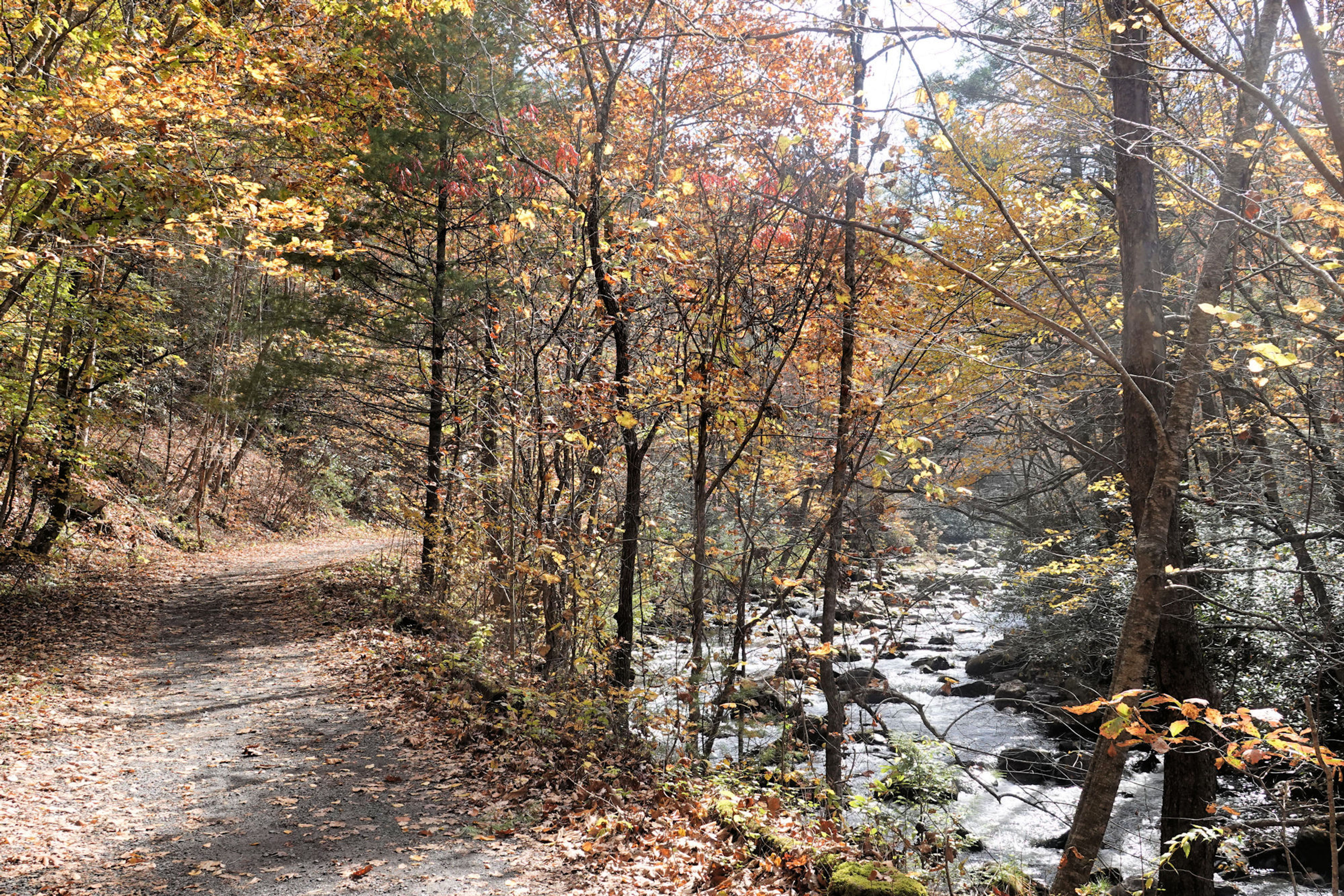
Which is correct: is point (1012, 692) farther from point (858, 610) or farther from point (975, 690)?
point (858, 610)

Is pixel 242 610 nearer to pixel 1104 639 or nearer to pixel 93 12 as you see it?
pixel 93 12

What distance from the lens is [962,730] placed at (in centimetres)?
1220

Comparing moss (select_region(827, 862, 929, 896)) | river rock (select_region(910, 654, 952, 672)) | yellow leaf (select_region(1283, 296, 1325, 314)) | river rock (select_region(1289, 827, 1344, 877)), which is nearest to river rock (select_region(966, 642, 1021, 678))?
river rock (select_region(910, 654, 952, 672))

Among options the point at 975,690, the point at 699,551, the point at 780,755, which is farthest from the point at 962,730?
the point at 699,551

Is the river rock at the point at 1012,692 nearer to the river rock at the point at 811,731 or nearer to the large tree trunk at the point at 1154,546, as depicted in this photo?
the river rock at the point at 811,731

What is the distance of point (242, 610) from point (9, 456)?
4053 mm

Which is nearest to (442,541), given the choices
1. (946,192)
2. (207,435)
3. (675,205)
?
(675,205)

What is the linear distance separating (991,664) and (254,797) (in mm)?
12835

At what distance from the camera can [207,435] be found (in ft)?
65.6

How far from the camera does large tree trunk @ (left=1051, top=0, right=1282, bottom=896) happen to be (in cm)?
380

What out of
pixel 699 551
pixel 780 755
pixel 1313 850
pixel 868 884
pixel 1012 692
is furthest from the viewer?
pixel 1012 692


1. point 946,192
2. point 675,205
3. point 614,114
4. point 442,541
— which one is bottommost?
point 442,541

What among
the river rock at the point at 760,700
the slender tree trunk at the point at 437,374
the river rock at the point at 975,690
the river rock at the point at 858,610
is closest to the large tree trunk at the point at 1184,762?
the river rock at the point at 858,610

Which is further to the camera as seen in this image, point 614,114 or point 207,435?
point 207,435
